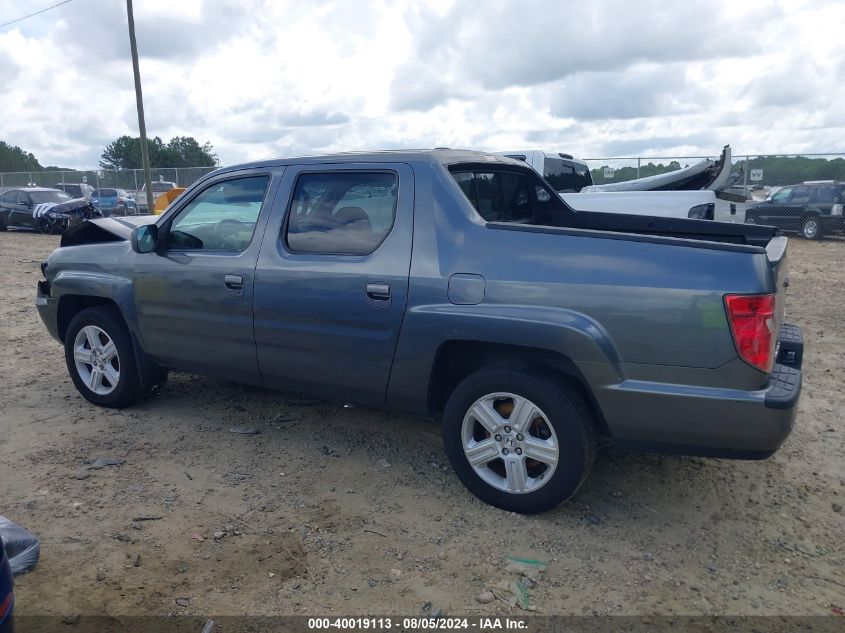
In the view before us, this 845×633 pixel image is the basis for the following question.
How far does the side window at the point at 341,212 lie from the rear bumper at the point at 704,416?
1589 mm

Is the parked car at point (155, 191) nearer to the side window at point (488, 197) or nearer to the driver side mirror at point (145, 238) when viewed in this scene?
the driver side mirror at point (145, 238)

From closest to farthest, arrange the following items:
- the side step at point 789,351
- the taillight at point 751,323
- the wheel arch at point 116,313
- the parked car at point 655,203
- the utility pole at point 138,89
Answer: the taillight at point 751,323 < the side step at point 789,351 < the wheel arch at point 116,313 < the parked car at point 655,203 < the utility pole at point 138,89

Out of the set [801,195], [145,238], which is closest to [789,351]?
[145,238]

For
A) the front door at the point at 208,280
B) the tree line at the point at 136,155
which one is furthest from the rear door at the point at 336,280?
the tree line at the point at 136,155

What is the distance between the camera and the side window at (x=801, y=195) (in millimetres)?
17594

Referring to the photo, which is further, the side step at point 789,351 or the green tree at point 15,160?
the green tree at point 15,160

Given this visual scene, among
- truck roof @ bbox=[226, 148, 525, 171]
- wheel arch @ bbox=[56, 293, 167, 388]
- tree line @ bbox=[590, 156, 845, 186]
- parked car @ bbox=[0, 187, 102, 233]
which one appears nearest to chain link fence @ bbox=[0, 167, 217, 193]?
parked car @ bbox=[0, 187, 102, 233]

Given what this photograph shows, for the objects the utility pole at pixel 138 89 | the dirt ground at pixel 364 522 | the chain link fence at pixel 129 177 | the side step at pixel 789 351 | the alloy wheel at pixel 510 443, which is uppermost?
the utility pole at pixel 138 89

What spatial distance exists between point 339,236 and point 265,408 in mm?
1823

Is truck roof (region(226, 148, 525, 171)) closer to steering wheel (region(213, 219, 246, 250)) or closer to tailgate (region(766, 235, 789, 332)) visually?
steering wheel (region(213, 219, 246, 250))

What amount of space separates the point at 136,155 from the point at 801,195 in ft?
218

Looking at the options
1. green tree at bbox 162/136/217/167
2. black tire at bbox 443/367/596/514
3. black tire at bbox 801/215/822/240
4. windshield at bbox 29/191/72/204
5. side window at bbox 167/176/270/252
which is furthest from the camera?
green tree at bbox 162/136/217/167

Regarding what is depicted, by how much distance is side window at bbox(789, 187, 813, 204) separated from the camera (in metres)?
17.6

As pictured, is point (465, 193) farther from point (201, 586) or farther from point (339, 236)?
point (201, 586)
